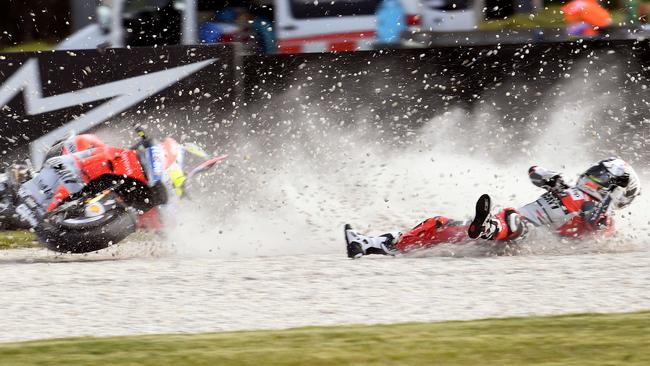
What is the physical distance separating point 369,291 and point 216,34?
8925 millimetres

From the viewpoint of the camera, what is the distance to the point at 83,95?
1102 cm

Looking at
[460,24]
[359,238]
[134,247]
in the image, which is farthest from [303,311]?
[460,24]

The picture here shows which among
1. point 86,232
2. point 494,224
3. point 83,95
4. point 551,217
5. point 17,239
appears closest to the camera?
point 494,224

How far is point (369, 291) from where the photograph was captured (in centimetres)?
784

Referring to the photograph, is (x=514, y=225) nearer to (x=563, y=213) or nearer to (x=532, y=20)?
(x=563, y=213)

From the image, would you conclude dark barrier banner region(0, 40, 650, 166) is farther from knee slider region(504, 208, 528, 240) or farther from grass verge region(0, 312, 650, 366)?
grass verge region(0, 312, 650, 366)

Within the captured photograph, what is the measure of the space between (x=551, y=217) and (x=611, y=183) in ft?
1.70

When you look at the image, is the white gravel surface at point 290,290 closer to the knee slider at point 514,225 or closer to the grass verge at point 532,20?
the knee slider at point 514,225

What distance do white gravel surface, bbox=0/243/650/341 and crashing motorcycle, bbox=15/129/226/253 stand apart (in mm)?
212

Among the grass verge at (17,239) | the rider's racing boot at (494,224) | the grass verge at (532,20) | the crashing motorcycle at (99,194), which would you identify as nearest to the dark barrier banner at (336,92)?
the grass verge at (17,239)

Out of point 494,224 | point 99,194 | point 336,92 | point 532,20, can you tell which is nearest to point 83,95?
point 99,194

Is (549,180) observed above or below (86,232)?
above

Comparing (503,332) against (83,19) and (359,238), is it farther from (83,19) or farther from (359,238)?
(83,19)

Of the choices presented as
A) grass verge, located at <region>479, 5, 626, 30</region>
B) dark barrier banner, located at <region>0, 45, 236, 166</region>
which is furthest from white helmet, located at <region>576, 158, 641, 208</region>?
grass verge, located at <region>479, 5, 626, 30</region>
